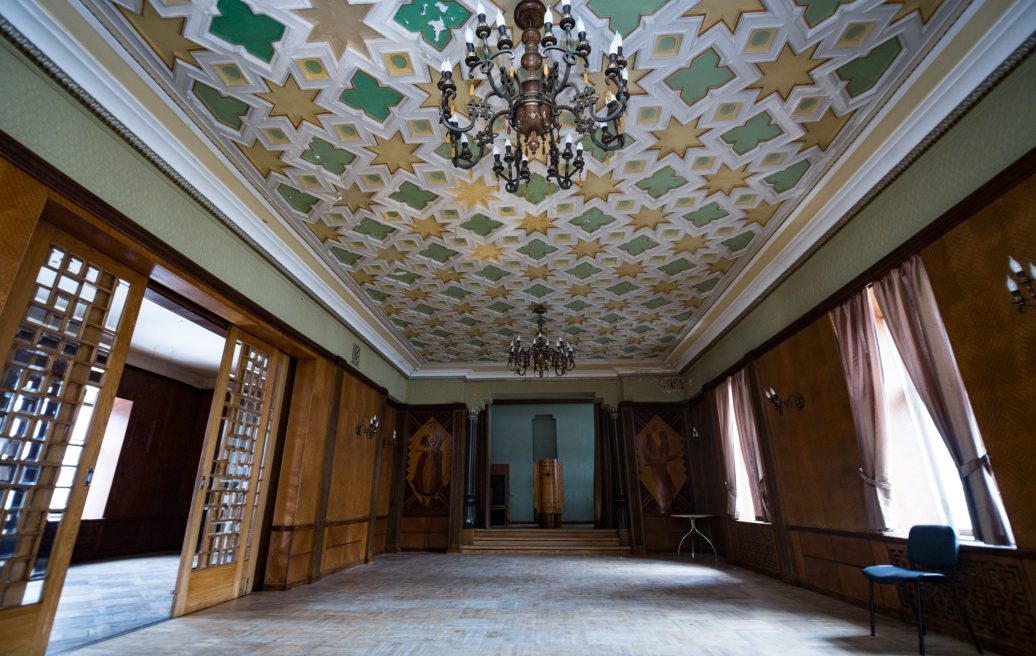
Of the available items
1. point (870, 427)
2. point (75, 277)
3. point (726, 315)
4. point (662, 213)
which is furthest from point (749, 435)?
point (75, 277)

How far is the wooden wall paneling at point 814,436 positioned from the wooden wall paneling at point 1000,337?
1.37m

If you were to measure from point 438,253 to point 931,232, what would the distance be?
4381mm

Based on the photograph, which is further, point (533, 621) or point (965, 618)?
point (533, 621)

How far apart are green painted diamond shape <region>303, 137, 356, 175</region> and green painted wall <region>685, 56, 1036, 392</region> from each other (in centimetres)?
432

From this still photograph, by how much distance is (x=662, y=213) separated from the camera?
4914 millimetres

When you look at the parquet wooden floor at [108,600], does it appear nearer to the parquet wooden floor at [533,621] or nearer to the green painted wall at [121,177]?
the parquet wooden floor at [533,621]

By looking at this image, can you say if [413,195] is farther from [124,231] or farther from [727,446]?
[727,446]

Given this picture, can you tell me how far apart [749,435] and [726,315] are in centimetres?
167

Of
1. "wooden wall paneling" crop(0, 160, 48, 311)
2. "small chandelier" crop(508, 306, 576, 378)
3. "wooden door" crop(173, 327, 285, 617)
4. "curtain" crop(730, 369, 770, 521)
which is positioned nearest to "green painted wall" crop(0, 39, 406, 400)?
"wooden wall paneling" crop(0, 160, 48, 311)

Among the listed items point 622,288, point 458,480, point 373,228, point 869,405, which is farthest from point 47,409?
point 458,480

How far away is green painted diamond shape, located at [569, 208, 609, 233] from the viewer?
4859mm

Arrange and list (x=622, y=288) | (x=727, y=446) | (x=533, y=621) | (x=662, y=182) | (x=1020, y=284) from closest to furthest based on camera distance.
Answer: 1. (x=1020, y=284)
2. (x=533, y=621)
3. (x=662, y=182)
4. (x=622, y=288)
5. (x=727, y=446)

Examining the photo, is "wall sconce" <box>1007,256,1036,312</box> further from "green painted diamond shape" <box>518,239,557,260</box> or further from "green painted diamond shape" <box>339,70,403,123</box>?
"green painted diamond shape" <box>339,70,403,123</box>

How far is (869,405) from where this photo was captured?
4.19 m
